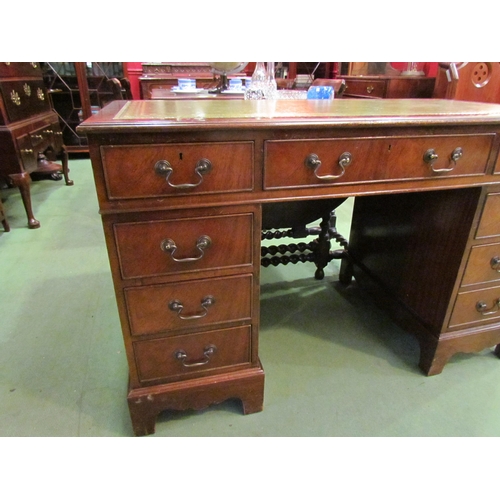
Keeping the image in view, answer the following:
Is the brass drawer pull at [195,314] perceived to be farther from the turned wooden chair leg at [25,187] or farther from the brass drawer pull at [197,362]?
the turned wooden chair leg at [25,187]

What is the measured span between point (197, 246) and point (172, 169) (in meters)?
0.20

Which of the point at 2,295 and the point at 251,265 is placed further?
the point at 2,295

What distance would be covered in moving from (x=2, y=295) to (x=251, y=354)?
1.36 metres

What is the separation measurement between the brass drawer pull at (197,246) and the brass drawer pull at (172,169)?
0.14 meters

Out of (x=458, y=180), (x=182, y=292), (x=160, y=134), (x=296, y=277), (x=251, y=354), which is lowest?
(x=296, y=277)

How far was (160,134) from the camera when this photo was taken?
2.56ft

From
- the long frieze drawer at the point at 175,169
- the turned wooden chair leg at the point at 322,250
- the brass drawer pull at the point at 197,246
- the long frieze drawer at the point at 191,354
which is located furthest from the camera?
the turned wooden chair leg at the point at 322,250

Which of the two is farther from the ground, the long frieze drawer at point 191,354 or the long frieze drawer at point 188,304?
the long frieze drawer at point 188,304

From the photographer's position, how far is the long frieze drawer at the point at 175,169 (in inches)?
30.9

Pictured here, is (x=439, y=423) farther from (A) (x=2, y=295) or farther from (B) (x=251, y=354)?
(A) (x=2, y=295)

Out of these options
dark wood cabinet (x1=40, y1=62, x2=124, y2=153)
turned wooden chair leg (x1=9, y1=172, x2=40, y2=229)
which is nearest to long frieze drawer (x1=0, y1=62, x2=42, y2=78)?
turned wooden chair leg (x1=9, y1=172, x2=40, y2=229)

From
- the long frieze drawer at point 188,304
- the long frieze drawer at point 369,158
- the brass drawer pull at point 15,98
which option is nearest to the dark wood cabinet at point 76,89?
the brass drawer pull at point 15,98

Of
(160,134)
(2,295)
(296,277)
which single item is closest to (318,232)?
(296,277)

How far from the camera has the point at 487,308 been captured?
130 centimetres
